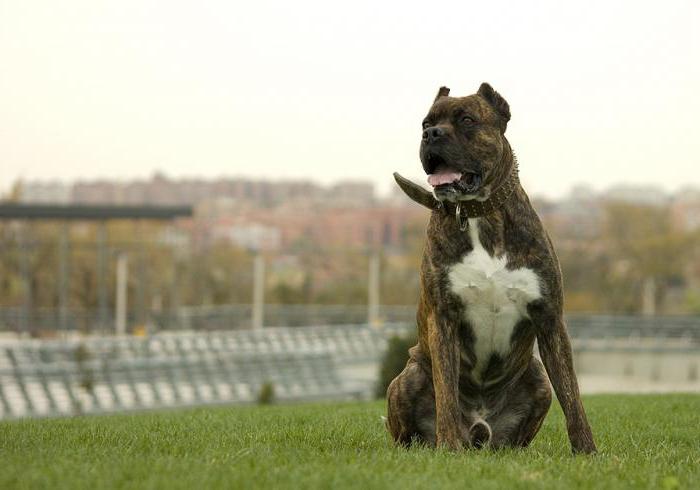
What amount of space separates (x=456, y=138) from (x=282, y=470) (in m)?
1.88

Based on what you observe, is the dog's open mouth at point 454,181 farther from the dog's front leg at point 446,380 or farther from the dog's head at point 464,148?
the dog's front leg at point 446,380

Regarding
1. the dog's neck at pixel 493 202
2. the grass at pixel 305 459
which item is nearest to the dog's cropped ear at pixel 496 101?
the dog's neck at pixel 493 202

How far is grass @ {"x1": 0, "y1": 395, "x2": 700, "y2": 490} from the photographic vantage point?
16.4 ft

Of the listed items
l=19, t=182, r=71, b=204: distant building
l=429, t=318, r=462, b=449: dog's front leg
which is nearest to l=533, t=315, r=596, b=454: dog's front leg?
l=429, t=318, r=462, b=449: dog's front leg

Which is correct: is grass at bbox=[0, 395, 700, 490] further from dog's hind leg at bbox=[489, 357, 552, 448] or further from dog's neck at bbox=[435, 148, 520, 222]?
dog's neck at bbox=[435, 148, 520, 222]

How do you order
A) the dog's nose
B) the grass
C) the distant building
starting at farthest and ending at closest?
1. the distant building
2. the dog's nose
3. the grass

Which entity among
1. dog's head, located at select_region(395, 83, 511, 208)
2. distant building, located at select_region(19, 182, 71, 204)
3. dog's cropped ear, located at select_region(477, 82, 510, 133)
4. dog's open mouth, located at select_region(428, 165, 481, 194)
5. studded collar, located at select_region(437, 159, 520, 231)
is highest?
dog's cropped ear, located at select_region(477, 82, 510, 133)

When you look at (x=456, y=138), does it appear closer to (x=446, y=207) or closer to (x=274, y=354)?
(x=446, y=207)

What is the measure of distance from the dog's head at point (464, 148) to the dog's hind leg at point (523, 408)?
1159 mm

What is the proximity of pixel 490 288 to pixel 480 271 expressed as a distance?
0.32ft

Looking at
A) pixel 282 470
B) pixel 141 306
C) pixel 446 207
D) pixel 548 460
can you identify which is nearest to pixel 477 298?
pixel 446 207

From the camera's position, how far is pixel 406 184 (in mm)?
6590

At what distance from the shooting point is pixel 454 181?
6.16 meters

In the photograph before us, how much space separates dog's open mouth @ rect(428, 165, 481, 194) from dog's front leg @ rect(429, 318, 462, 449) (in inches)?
26.5
